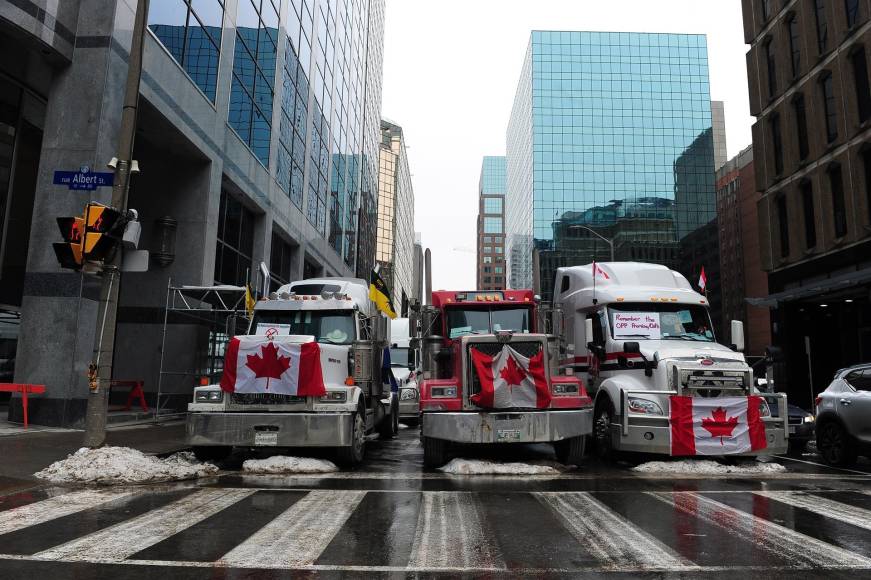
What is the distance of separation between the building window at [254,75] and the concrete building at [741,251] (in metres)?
104

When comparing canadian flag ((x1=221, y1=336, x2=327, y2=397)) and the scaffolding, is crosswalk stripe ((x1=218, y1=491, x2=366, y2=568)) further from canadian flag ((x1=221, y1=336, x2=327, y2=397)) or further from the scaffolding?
the scaffolding

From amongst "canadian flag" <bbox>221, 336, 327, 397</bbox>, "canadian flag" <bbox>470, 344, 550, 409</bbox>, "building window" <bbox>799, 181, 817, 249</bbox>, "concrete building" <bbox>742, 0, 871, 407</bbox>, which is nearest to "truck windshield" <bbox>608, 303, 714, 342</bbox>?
"canadian flag" <bbox>470, 344, 550, 409</bbox>

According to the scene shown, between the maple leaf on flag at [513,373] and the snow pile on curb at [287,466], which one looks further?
the maple leaf on flag at [513,373]

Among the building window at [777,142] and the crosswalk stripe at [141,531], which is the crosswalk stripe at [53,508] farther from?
the building window at [777,142]

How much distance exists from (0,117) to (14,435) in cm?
1098

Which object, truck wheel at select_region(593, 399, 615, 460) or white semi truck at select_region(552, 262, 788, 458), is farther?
truck wheel at select_region(593, 399, 615, 460)

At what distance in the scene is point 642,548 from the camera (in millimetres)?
4973

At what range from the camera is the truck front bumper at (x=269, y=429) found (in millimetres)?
9086

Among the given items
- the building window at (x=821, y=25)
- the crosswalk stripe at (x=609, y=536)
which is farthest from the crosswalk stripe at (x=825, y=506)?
the building window at (x=821, y=25)

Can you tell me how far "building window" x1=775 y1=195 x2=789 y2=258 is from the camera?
2852 centimetres

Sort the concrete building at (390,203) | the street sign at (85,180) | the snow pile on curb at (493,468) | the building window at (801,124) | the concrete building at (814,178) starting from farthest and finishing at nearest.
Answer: the concrete building at (390,203), the building window at (801,124), the concrete building at (814,178), the snow pile on curb at (493,468), the street sign at (85,180)

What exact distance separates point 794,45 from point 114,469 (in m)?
32.9

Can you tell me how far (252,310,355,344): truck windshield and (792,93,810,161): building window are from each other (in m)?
25.9

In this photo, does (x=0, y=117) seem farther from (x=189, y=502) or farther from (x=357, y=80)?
(x=357, y=80)
